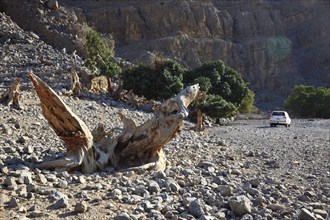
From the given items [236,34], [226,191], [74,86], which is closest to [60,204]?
[226,191]

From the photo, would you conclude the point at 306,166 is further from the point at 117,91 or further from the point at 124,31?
the point at 124,31

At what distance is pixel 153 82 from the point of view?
34.8m

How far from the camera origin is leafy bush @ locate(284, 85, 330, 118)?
57000 mm

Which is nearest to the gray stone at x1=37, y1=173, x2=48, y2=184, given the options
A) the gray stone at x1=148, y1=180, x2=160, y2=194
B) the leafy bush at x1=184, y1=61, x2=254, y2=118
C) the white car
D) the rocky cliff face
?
the gray stone at x1=148, y1=180, x2=160, y2=194

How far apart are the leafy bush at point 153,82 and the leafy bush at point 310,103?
28.8 metres

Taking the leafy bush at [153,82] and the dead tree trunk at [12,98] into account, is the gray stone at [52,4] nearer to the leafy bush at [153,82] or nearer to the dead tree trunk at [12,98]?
the leafy bush at [153,82]

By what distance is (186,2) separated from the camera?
298 feet

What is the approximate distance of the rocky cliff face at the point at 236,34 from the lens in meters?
84.9

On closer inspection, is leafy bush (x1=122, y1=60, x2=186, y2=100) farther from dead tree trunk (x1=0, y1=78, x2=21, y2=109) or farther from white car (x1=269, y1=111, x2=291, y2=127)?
dead tree trunk (x1=0, y1=78, x2=21, y2=109)

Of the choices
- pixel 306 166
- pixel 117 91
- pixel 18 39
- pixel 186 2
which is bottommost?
pixel 306 166

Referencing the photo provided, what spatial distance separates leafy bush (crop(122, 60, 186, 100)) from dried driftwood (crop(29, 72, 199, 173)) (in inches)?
955

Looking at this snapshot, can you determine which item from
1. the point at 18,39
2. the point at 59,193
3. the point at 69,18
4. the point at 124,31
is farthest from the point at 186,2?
the point at 59,193

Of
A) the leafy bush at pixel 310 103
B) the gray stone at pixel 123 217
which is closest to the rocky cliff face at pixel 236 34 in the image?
the leafy bush at pixel 310 103

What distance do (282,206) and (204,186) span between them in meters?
1.48
